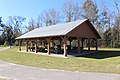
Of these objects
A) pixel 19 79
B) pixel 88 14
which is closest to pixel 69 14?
pixel 88 14

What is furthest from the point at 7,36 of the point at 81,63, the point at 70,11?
the point at 81,63

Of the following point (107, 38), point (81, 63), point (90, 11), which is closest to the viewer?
point (81, 63)

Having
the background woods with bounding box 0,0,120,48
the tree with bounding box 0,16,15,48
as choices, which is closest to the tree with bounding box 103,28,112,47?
the background woods with bounding box 0,0,120,48

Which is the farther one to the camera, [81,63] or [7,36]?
[7,36]

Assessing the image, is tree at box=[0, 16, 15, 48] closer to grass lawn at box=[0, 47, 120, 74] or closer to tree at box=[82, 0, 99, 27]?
tree at box=[82, 0, 99, 27]

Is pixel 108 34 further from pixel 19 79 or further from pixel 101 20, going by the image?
→ pixel 19 79

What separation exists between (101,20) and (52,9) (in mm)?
15125

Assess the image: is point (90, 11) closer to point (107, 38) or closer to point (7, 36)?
point (107, 38)

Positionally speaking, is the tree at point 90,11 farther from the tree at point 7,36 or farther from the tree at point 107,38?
the tree at point 7,36

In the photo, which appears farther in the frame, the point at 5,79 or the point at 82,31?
the point at 82,31

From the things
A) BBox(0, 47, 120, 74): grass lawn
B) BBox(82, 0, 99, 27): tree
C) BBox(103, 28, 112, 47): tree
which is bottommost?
BBox(0, 47, 120, 74): grass lawn

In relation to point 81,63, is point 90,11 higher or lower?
higher

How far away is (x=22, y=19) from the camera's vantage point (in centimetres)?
7994

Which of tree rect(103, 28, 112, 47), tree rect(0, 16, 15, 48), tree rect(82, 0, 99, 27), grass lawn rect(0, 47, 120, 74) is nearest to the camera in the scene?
grass lawn rect(0, 47, 120, 74)
